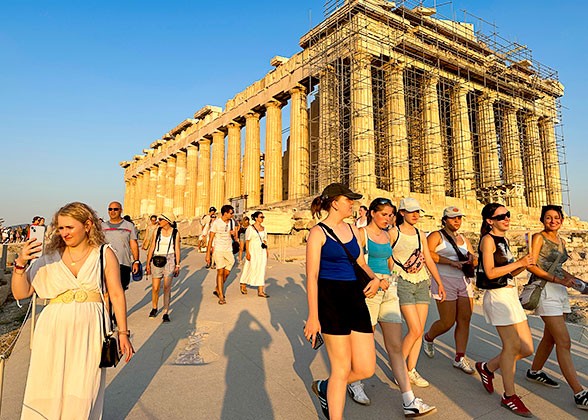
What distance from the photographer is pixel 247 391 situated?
3.36 metres

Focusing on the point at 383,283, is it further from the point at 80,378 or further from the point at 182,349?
the point at 182,349

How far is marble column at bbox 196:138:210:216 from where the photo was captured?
32.5m

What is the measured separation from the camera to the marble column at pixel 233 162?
28.5 m

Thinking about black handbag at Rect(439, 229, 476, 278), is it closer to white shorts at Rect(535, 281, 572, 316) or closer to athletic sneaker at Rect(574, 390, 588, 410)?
white shorts at Rect(535, 281, 572, 316)

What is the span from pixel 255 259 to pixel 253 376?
402cm

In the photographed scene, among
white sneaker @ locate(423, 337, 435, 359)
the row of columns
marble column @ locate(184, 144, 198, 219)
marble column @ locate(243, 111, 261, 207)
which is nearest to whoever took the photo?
white sneaker @ locate(423, 337, 435, 359)

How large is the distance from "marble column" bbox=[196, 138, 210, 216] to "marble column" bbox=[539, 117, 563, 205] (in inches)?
1123

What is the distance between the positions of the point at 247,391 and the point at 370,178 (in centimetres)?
1648

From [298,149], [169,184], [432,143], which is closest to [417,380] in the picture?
[298,149]

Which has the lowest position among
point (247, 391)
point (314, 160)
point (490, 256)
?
point (247, 391)

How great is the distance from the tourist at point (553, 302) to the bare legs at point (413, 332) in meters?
1.02

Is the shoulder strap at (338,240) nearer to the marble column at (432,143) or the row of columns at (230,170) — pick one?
the row of columns at (230,170)

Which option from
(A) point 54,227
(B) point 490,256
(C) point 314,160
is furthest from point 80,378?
(C) point 314,160

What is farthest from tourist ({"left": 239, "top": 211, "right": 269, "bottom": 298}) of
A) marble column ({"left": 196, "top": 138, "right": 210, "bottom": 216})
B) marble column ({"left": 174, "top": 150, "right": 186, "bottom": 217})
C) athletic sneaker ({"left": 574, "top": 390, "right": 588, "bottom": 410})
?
marble column ({"left": 174, "top": 150, "right": 186, "bottom": 217})
